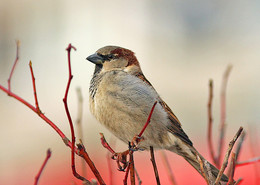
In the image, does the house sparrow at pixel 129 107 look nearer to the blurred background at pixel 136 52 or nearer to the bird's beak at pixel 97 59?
the bird's beak at pixel 97 59

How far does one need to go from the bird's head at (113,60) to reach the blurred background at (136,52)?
14.4 ft

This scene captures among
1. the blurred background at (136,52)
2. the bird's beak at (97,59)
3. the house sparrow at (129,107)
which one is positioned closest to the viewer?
the house sparrow at (129,107)

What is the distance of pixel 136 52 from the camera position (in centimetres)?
952

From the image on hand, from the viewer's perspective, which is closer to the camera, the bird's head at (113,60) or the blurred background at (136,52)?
the bird's head at (113,60)

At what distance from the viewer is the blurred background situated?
314 inches

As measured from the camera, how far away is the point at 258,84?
9.03 metres

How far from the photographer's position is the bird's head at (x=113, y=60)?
102 inches

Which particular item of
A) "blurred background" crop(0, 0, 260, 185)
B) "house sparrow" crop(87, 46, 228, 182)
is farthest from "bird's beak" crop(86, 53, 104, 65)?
"blurred background" crop(0, 0, 260, 185)

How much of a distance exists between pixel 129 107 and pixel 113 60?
0.44m

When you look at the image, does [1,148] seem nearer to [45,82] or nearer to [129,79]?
[45,82]

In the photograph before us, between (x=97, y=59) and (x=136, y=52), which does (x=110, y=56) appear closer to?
(x=97, y=59)

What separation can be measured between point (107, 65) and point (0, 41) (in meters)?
7.06

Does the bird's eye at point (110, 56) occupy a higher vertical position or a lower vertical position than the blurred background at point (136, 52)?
higher

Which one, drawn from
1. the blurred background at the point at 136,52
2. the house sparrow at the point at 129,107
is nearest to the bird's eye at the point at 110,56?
the house sparrow at the point at 129,107
